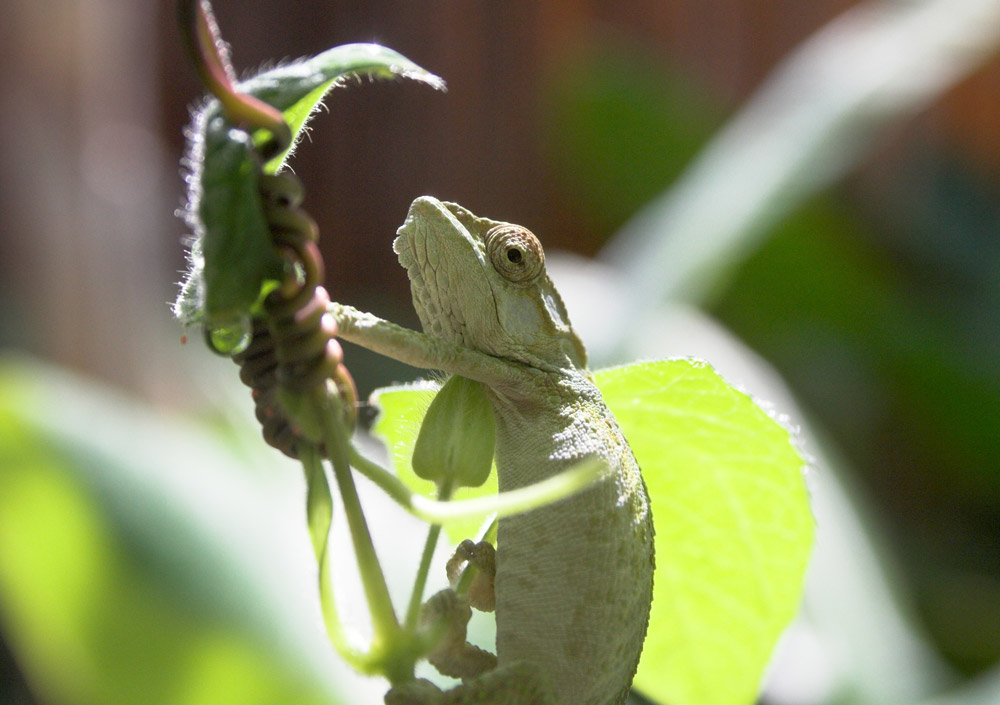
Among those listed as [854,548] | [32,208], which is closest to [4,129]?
[32,208]

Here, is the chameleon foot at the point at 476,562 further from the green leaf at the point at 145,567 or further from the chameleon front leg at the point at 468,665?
the green leaf at the point at 145,567

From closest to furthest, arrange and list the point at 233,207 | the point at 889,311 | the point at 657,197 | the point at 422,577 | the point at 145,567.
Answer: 1. the point at 233,207
2. the point at 422,577
3. the point at 145,567
4. the point at 889,311
5. the point at 657,197

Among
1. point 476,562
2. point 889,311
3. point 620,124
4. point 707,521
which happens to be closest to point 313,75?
point 476,562

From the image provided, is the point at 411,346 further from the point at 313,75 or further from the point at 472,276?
the point at 313,75

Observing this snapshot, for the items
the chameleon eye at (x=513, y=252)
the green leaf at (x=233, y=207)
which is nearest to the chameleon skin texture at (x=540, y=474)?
the chameleon eye at (x=513, y=252)

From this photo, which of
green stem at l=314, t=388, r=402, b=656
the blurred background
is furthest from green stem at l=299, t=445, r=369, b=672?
the blurred background

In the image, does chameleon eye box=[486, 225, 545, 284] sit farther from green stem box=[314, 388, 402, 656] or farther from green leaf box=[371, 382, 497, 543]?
green stem box=[314, 388, 402, 656]
